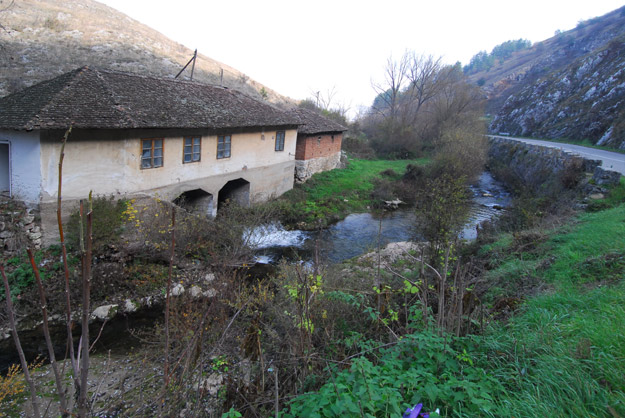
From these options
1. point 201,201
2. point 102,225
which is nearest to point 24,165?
point 102,225

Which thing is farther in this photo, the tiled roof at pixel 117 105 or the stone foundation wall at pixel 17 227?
the tiled roof at pixel 117 105

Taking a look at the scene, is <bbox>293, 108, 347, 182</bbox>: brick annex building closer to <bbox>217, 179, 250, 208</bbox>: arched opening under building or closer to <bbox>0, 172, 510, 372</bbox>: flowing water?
<bbox>217, 179, 250, 208</bbox>: arched opening under building

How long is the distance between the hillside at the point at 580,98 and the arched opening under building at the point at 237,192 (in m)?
23.7

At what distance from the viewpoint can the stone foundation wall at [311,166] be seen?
23219 mm

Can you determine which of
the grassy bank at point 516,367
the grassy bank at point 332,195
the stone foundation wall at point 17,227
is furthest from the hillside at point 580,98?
the stone foundation wall at point 17,227

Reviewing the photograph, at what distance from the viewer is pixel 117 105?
38.3 ft

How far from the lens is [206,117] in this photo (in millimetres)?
14383

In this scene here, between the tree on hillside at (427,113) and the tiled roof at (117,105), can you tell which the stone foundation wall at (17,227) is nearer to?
the tiled roof at (117,105)

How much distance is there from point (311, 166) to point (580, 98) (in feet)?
89.4

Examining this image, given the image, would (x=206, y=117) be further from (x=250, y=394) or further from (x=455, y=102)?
(x=455, y=102)

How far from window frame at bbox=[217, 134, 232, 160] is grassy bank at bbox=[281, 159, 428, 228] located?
3784 mm

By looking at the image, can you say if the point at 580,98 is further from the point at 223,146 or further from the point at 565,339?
the point at 565,339

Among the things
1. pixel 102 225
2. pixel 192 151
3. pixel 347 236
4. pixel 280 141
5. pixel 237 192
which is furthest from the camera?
pixel 280 141

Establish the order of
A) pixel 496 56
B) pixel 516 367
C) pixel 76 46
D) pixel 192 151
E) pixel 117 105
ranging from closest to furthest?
pixel 516 367 < pixel 117 105 < pixel 192 151 < pixel 76 46 < pixel 496 56
